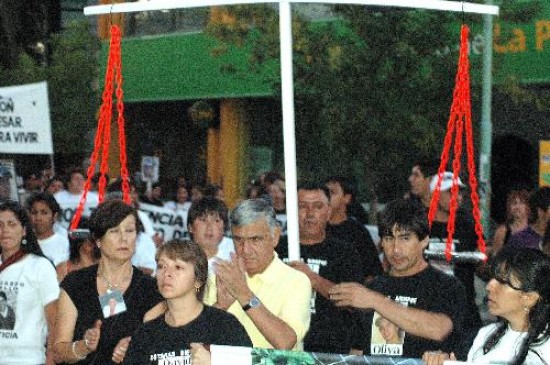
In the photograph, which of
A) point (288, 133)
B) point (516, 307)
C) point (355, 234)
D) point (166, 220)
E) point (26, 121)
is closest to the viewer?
point (516, 307)

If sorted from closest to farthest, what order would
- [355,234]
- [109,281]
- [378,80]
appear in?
[109,281] → [355,234] → [378,80]

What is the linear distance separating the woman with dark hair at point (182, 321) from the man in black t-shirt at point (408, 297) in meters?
0.78

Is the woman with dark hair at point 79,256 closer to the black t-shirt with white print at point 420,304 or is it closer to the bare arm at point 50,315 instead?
the bare arm at point 50,315

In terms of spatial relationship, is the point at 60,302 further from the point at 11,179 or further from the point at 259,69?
the point at 259,69

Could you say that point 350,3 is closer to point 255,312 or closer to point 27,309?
point 255,312

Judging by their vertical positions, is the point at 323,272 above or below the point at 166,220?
above

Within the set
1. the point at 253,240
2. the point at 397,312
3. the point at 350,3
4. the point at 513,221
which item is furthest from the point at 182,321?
the point at 513,221

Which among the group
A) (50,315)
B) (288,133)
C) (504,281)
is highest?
(288,133)

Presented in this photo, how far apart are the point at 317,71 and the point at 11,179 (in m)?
5.67

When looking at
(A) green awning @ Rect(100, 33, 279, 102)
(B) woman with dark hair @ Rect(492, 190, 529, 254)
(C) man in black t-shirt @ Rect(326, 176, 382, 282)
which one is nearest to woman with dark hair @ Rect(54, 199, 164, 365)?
(C) man in black t-shirt @ Rect(326, 176, 382, 282)

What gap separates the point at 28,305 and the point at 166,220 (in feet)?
→ 25.5

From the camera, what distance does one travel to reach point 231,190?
28.7 meters

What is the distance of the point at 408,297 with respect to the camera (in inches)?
245

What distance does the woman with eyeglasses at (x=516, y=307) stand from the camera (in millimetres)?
5113
